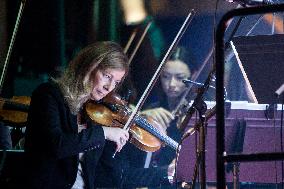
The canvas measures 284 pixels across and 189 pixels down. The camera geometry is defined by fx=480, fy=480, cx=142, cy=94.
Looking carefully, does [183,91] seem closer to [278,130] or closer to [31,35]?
[31,35]

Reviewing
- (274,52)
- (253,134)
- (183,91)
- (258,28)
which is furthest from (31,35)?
(274,52)

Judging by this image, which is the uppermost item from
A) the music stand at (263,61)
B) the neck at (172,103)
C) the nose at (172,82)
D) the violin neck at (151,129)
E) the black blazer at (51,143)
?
the nose at (172,82)

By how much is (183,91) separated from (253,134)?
2.28 metres

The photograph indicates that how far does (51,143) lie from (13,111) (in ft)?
4.73

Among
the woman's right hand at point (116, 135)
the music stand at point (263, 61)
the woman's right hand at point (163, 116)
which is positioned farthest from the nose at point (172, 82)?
the music stand at point (263, 61)

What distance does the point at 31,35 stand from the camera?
5816 mm

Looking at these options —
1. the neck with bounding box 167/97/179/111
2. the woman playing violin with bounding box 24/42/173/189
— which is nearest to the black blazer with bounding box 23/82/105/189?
the woman playing violin with bounding box 24/42/173/189

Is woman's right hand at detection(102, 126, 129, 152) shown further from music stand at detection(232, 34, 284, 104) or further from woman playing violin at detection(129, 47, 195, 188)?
→ woman playing violin at detection(129, 47, 195, 188)

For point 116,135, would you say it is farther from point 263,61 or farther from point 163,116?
point 163,116

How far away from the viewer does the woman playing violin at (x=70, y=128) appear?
2713mm

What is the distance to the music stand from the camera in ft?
7.88

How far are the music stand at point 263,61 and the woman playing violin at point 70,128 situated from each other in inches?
35.7

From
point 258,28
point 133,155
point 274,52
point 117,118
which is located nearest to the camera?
point 274,52

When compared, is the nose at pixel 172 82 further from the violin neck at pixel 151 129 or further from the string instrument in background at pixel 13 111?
the string instrument in background at pixel 13 111
